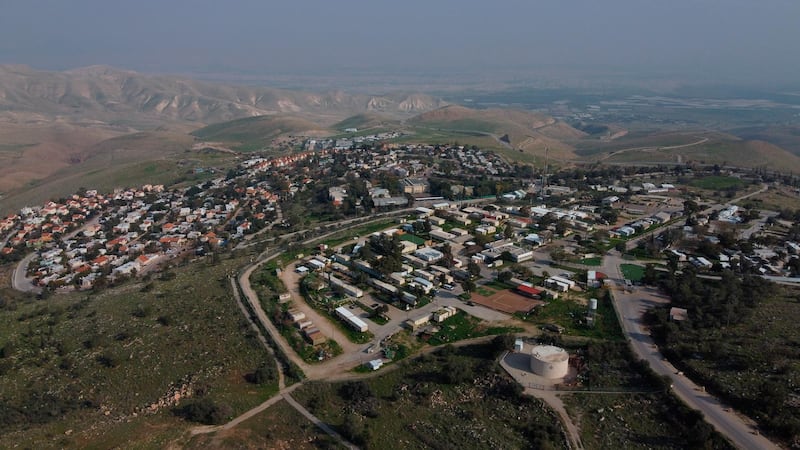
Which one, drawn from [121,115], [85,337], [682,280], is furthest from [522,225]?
[121,115]

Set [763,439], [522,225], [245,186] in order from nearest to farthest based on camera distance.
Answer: [763,439], [522,225], [245,186]

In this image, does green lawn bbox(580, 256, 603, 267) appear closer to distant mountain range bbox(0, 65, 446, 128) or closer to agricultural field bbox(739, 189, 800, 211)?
agricultural field bbox(739, 189, 800, 211)

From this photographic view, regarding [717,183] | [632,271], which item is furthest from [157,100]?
[632,271]

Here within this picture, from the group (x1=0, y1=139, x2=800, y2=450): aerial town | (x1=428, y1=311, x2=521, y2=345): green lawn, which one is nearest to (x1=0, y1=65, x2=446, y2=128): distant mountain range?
(x1=0, y1=139, x2=800, y2=450): aerial town

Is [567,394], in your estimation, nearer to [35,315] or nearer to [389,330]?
[389,330]

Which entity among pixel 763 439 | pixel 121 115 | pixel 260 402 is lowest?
pixel 121 115

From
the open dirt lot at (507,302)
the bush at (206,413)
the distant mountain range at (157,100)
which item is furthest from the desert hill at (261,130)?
the bush at (206,413)
